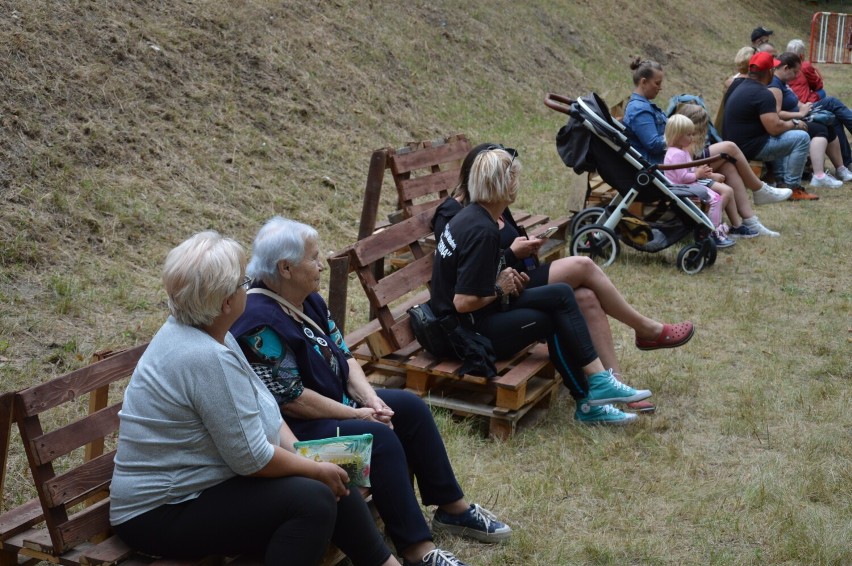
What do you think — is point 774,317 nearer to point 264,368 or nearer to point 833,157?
point 264,368

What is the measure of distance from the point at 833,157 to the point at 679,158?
4168mm

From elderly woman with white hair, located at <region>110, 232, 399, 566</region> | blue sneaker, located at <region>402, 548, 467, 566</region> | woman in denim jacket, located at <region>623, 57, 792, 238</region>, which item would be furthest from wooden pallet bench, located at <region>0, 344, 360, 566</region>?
woman in denim jacket, located at <region>623, 57, 792, 238</region>

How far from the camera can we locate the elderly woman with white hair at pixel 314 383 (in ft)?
11.2

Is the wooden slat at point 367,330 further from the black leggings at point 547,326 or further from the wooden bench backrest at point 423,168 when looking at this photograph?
the wooden bench backrest at point 423,168

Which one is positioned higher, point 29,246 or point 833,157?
point 29,246

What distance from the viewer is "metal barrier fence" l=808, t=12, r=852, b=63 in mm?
22469

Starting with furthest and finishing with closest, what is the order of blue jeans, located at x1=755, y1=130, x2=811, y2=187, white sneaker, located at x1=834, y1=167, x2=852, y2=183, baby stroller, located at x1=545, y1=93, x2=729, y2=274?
white sneaker, located at x1=834, y1=167, x2=852, y2=183 → blue jeans, located at x1=755, y1=130, x2=811, y2=187 → baby stroller, located at x1=545, y1=93, x2=729, y2=274

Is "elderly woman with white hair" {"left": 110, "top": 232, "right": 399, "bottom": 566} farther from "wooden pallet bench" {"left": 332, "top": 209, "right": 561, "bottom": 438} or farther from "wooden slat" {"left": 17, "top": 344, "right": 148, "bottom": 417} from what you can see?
"wooden pallet bench" {"left": 332, "top": 209, "right": 561, "bottom": 438}

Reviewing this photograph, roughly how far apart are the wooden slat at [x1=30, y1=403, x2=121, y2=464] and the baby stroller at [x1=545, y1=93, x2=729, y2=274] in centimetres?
509

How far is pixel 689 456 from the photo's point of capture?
15.2 ft

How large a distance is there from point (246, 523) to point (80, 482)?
55cm

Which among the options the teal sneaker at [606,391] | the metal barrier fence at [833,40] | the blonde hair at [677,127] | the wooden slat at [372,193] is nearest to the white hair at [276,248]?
the teal sneaker at [606,391]

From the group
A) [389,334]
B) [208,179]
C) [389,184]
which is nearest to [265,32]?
[389,184]

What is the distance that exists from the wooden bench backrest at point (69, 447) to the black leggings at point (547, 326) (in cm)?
211
